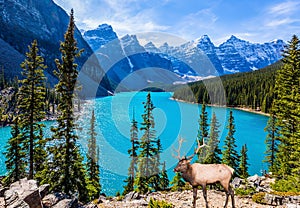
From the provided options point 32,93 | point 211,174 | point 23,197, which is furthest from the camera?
point 32,93

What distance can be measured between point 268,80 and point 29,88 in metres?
132

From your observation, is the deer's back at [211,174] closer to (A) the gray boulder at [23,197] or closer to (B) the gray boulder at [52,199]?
(A) the gray boulder at [23,197]

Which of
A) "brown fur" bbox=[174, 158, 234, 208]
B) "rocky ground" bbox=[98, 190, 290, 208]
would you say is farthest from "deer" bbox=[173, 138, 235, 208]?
"rocky ground" bbox=[98, 190, 290, 208]

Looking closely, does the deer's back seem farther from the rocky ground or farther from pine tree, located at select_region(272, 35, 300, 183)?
pine tree, located at select_region(272, 35, 300, 183)

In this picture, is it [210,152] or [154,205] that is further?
[210,152]

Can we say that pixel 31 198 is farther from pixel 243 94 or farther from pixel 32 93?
pixel 243 94

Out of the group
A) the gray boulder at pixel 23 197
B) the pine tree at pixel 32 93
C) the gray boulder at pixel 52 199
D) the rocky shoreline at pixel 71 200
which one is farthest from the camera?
the pine tree at pixel 32 93

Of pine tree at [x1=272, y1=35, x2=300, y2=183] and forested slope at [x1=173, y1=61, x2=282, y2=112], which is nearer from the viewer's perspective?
pine tree at [x1=272, y1=35, x2=300, y2=183]

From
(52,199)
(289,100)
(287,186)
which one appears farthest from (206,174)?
(289,100)

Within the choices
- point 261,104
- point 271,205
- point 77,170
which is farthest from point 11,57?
point 271,205

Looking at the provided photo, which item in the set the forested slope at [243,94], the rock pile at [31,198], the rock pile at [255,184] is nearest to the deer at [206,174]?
the rock pile at [31,198]

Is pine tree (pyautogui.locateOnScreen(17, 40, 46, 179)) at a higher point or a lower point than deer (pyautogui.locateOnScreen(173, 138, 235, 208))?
higher

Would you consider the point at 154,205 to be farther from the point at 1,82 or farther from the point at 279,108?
the point at 1,82

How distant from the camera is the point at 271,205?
11547 mm
